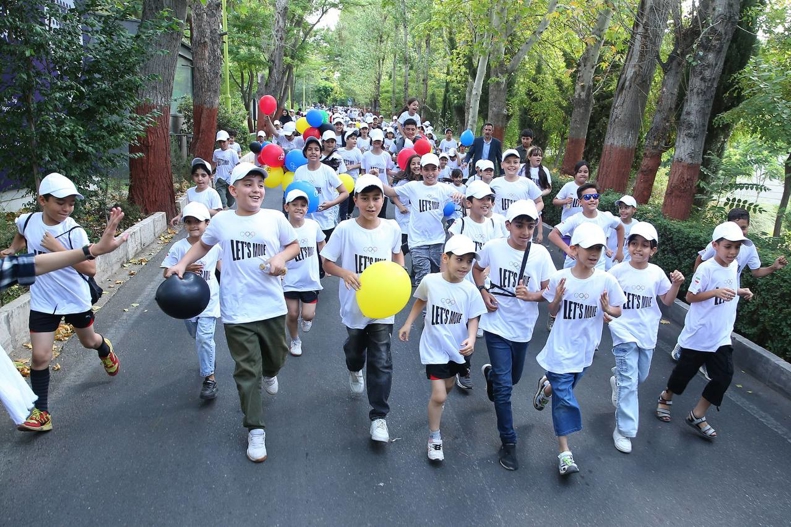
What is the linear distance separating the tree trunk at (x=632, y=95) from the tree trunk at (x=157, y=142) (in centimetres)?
801

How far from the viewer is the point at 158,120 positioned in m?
10.5

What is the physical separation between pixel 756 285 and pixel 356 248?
462 centimetres

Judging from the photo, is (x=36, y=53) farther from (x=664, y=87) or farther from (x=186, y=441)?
(x=664, y=87)

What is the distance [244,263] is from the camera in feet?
13.1

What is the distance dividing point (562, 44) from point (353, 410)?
60.4ft

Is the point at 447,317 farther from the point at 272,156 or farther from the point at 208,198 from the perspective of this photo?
the point at 272,156

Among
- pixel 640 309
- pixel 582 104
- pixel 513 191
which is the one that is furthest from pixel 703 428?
pixel 582 104

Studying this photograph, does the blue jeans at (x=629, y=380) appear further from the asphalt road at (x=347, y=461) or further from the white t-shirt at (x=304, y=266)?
the white t-shirt at (x=304, y=266)

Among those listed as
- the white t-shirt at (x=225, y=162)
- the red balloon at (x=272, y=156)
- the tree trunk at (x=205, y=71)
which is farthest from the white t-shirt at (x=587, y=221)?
the tree trunk at (x=205, y=71)

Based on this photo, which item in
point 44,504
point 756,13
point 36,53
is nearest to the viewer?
point 44,504

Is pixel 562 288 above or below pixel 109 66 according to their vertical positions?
below

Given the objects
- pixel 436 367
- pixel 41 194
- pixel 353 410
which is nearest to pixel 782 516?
pixel 436 367

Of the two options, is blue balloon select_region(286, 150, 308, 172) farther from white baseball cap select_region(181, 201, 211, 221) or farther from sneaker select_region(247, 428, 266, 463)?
sneaker select_region(247, 428, 266, 463)

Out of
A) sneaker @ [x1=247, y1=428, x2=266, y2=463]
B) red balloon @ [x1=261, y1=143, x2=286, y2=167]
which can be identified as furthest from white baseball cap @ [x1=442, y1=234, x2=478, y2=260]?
red balloon @ [x1=261, y1=143, x2=286, y2=167]
